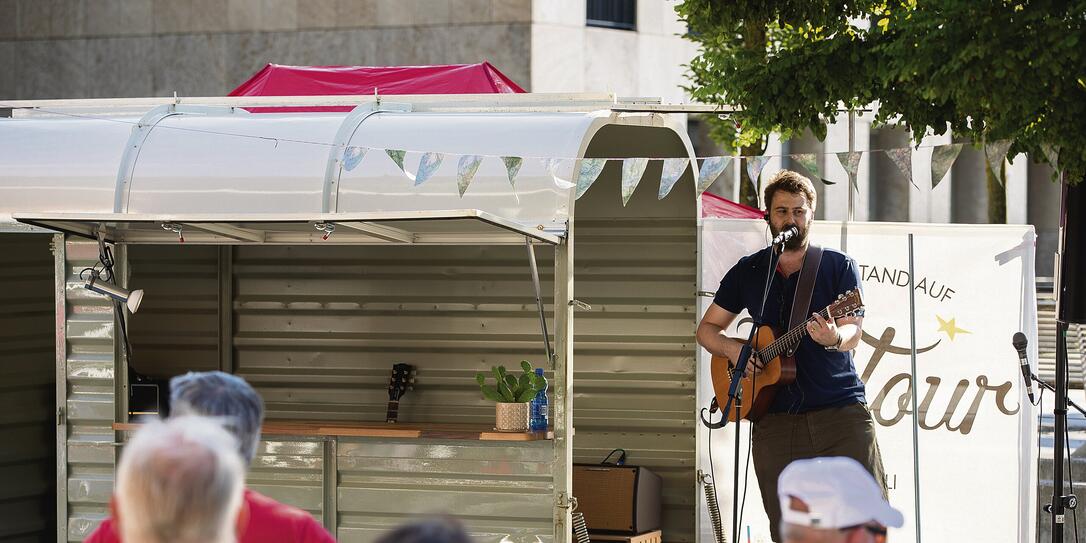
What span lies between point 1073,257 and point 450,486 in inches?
126

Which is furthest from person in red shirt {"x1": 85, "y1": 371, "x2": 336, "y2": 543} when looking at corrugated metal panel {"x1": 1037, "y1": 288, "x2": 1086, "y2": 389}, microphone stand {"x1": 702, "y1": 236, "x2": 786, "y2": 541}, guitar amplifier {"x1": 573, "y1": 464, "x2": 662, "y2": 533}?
corrugated metal panel {"x1": 1037, "y1": 288, "x2": 1086, "y2": 389}

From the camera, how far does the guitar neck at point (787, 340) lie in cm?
622

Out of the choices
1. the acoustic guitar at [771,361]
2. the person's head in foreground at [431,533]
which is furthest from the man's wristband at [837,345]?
the person's head in foreground at [431,533]

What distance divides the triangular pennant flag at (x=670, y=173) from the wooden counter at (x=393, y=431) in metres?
1.32

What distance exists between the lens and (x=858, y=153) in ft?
21.2

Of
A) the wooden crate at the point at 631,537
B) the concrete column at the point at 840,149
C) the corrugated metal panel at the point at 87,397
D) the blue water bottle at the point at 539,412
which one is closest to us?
the blue water bottle at the point at 539,412

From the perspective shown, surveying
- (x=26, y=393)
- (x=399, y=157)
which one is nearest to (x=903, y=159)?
(x=399, y=157)

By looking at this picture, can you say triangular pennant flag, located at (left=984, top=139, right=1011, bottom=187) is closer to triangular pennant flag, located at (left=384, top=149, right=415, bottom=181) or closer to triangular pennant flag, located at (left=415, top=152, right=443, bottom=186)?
triangular pennant flag, located at (left=415, top=152, right=443, bottom=186)

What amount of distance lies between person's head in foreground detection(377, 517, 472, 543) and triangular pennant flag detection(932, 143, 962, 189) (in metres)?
4.29

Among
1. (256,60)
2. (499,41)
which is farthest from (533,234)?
(256,60)

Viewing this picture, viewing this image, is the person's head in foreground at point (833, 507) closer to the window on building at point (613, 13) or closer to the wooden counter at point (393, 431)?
the wooden counter at point (393, 431)

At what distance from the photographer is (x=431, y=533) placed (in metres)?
2.39

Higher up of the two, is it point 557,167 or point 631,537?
point 557,167

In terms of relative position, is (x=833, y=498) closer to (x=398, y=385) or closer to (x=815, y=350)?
(x=815, y=350)
